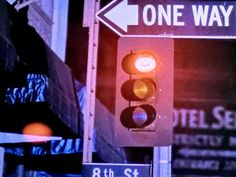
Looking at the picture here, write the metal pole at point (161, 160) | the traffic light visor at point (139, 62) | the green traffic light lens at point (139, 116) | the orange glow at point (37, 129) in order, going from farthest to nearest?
the metal pole at point (161, 160) < the orange glow at point (37, 129) < the traffic light visor at point (139, 62) < the green traffic light lens at point (139, 116)

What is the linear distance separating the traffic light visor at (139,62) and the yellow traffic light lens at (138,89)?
12 cm

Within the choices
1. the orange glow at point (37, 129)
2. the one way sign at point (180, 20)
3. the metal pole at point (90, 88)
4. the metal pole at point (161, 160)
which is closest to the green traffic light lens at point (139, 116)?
the metal pole at point (90, 88)

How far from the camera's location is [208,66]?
11391 mm

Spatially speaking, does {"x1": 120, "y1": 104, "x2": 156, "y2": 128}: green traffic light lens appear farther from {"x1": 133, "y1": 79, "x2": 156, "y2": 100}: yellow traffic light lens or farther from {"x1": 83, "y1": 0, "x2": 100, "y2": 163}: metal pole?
{"x1": 83, "y1": 0, "x2": 100, "y2": 163}: metal pole

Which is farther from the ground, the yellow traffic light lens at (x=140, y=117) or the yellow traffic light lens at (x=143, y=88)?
the yellow traffic light lens at (x=143, y=88)

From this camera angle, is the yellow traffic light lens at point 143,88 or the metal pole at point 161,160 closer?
the yellow traffic light lens at point 143,88

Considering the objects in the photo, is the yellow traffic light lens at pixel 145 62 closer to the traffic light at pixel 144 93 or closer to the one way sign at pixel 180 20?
the traffic light at pixel 144 93

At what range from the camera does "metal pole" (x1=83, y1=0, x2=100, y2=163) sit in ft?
19.4

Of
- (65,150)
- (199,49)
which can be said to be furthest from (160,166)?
(199,49)

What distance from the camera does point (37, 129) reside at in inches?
322

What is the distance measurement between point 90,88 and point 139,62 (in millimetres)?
565

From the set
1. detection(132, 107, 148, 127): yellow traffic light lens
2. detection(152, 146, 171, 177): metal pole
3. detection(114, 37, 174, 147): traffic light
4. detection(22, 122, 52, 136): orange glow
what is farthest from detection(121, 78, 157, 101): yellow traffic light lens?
detection(152, 146, 171, 177): metal pole

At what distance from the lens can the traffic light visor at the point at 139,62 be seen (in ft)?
19.6

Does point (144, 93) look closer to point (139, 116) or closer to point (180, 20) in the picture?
point (139, 116)
